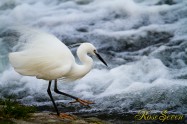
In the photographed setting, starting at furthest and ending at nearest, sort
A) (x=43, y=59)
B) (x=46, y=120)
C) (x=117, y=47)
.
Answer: (x=117, y=47) → (x=43, y=59) → (x=46, y=120)

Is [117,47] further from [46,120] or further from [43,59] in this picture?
[46,120]

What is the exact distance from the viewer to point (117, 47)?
29.8ft

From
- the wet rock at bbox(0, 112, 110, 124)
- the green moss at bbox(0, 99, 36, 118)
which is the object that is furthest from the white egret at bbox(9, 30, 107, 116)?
the green moss at bbox(0, 99, 36, 118)

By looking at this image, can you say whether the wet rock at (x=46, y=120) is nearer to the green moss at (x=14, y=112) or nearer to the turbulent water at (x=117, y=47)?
the green moss at (x=14, y=112)

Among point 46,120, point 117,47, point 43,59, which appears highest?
point 43,59

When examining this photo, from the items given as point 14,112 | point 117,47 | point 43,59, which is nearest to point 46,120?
point 14,112

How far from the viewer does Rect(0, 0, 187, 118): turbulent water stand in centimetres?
676

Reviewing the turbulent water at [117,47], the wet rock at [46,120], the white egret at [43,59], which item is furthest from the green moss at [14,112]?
the turbulent water at [117,47]

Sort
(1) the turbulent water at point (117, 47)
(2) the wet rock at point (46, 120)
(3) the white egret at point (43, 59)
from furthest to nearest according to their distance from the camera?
1. (1) the turbulent water at point (117, 47)
2. (3) the white egret at point (43, 59)
3. (2) the wet rock at point (46, 120)

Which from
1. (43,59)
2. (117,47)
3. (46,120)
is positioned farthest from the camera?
(117,47)

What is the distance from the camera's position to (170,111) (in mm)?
6176

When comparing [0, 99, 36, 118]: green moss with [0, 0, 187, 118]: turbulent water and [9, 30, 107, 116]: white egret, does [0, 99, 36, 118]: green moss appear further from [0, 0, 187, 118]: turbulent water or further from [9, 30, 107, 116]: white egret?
[0, 0, 187, 118]: turbulent water

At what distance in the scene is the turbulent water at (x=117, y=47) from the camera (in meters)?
6.76

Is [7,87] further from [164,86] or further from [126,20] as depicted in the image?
[126,20]
